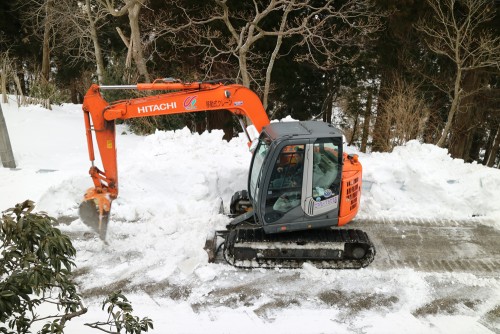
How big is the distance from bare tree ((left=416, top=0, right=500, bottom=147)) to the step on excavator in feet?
31.0

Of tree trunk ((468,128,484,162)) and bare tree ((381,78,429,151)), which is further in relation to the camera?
tree trunk ((468,128,484,162))

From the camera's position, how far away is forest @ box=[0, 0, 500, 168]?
46.2ft

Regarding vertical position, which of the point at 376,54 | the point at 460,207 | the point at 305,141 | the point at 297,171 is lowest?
the point at 460,207

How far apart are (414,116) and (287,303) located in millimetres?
11121

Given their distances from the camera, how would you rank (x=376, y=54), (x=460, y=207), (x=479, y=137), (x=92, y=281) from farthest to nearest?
(x=479, y=137) → (x=376, y=54) → (x=460, y=207) → (x=92, y=281)

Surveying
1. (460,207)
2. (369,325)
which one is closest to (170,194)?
(369,325)

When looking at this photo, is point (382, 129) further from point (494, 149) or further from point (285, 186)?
point (285, 186)

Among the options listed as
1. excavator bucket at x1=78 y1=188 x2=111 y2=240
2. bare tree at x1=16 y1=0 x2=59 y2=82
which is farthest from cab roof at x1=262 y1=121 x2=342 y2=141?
bare tree at x1=16 y1=0 x2=59 y2=82

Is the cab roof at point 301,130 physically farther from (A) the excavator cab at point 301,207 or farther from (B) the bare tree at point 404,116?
(B) the bare tree at point 404,116

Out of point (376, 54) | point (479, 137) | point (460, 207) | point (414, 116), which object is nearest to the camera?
point (460, 207)

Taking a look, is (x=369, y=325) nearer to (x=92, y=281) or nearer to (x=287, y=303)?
(x=287, y=303)

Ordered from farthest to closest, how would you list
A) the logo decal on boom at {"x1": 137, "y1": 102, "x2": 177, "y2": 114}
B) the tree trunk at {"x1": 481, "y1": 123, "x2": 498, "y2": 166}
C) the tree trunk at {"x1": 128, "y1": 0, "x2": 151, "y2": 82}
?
the tree trunk at {"x1": 481, "y1": 123, "x2": 498, "y2": 166}, the tree trunk at {"x1": 128, "y1": 0, "x2": 151, "y2": 82}, the logo decal on boom at {"x1": 137, "y1": 102, "x2": 177, "y2": 114}

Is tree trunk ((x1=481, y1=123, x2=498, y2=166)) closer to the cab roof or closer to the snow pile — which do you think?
the snow pile

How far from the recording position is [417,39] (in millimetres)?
16750
